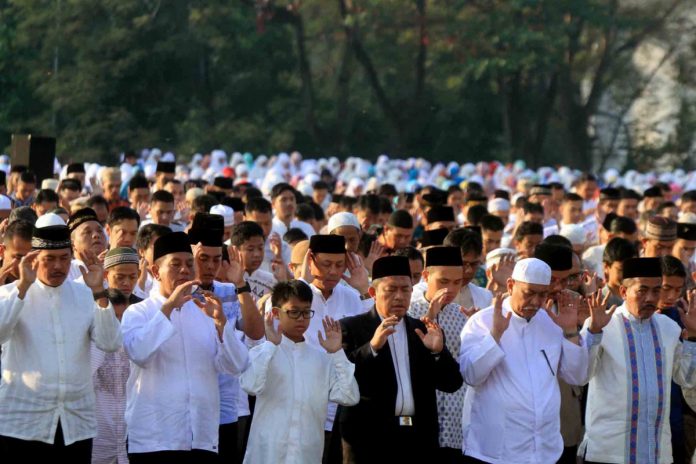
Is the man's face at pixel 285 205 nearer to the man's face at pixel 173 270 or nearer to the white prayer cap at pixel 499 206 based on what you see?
the white prayer cap at pixel 499 206

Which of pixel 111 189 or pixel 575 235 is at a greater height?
pixel 111 189

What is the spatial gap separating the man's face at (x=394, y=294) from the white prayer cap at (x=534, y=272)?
1.97 feet

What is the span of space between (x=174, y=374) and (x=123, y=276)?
0.85m

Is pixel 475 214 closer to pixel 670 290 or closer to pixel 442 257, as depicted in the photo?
pixel 670 290

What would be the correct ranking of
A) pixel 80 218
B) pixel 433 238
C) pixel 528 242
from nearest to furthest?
pixel 80 218 < pixel 433 238 < pixel 528 242

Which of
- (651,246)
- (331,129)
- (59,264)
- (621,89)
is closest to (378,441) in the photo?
(59,264)

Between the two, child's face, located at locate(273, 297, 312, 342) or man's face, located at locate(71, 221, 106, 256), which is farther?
man's face, located at locate(71, 221, 106, 256)

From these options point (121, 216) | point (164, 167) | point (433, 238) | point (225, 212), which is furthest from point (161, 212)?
point (164, 167)

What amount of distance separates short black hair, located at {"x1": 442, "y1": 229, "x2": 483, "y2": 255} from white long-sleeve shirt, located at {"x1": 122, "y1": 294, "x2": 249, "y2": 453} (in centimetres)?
255

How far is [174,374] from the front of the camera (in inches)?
333

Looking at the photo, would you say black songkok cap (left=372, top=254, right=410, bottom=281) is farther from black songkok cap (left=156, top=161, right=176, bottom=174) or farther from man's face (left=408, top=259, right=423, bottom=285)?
black songkok cap (left=156, top=161, right=176, bottom=174)

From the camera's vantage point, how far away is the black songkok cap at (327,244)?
959cm

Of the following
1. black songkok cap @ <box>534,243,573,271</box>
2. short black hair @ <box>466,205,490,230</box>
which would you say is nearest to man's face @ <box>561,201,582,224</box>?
short black hair @ <box>466,205,490,230</box>

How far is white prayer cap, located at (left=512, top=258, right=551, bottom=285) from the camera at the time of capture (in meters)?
8.75
